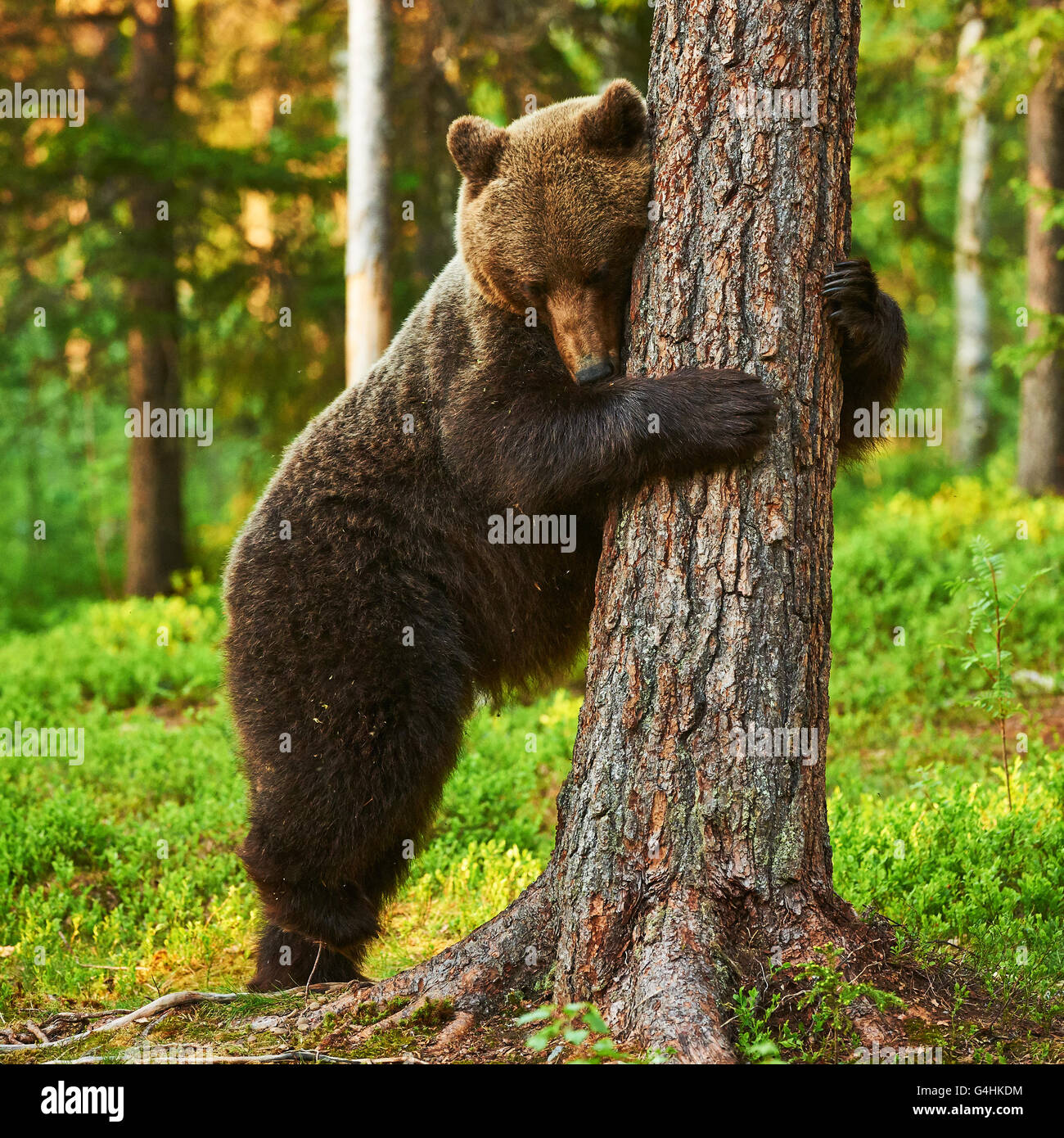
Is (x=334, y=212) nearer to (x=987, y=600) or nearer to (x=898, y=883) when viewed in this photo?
(x=987, y=600)

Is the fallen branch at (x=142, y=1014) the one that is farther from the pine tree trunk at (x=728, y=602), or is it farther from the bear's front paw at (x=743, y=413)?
the bear's front paw at (x=743, y=413)

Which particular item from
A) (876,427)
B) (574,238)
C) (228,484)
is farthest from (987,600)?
(228,484)

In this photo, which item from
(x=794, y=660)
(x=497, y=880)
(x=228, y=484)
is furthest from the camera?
(x=228, y=484)

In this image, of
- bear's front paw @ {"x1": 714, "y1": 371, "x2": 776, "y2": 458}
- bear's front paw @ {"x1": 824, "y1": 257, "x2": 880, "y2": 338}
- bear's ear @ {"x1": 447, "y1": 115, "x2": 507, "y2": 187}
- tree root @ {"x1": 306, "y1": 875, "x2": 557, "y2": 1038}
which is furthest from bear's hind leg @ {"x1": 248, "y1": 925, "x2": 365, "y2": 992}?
bear's ear @ {"x1": 447, "y1": 115, "x2": 507, "y2": 187}

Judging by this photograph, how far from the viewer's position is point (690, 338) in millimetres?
3584

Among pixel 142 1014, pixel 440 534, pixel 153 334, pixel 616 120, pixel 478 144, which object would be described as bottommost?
pixel 142 1014

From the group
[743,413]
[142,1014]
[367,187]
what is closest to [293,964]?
[142,1014]

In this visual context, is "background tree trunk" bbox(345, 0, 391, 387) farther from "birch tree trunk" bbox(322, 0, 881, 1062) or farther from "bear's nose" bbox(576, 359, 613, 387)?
"birch tree trunk" bbox(322, 0, 881, 1062)

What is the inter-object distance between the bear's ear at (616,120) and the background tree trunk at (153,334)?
28.5 ft

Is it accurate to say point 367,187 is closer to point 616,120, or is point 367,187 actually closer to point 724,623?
point 616,120

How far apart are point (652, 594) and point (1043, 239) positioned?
Answer: 1086 centimetres

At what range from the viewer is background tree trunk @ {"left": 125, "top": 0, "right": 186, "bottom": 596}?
12.2 metres

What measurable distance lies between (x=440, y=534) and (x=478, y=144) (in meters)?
1.62

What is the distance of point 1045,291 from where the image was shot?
12.3 metres
